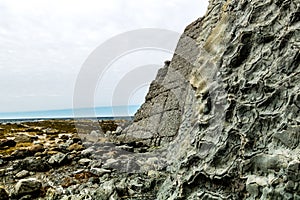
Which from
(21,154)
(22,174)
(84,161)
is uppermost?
(84,161)

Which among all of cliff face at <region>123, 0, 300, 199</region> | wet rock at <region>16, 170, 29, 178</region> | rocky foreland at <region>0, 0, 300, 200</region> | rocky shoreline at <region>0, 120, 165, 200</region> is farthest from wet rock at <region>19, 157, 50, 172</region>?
cliff face at <region>123, 0, 300, 199</region>

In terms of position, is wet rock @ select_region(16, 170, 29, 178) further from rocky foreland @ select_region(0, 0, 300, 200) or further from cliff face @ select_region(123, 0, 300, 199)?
cliff face @ select_region(123, 0, 300, 199)

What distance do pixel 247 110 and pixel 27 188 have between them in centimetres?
1011

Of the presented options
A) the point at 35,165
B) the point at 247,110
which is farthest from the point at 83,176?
the point at 247,110

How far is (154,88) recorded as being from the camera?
26.9 m

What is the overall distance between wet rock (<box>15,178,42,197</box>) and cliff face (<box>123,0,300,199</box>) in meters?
6.13

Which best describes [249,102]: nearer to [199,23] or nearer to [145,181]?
[145,181]

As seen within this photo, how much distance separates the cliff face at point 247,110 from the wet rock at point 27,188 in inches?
241

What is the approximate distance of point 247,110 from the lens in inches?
309

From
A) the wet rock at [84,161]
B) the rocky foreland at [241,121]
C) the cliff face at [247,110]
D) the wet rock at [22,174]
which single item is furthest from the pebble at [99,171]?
the cliff face at [247,110]

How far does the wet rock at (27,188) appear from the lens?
1216 centimetres

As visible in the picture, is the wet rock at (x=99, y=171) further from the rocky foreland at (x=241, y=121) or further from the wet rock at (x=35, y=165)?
the wet rock at (x=35, y=165)

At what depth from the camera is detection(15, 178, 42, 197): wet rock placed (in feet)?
39.9

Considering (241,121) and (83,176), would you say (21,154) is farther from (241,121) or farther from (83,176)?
(241,121)
